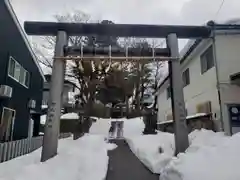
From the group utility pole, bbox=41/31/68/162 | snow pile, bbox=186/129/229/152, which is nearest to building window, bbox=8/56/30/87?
utility pole, bbox=41/31/68/162

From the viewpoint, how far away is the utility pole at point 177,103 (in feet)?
18.9

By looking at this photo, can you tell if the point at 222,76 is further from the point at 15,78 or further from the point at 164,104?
the point at 164,104

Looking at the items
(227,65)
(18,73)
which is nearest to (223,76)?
(227,65)

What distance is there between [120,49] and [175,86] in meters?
1.77

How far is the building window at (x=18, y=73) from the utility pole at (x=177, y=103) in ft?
25.6

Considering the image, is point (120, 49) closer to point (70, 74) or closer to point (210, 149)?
point (210, 149)

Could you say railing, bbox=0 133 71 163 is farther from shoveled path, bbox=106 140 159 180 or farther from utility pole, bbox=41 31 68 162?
shoveled path, bbox=106 140 159 180

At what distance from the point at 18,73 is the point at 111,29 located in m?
7.55

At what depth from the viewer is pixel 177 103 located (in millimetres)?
5961

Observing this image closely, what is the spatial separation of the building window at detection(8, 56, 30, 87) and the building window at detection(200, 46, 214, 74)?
353 inches

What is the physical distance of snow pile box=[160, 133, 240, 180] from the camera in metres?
3.19

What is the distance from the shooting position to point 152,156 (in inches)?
255

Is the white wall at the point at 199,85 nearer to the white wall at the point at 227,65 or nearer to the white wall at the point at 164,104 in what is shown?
the white wall at the point at 227,65

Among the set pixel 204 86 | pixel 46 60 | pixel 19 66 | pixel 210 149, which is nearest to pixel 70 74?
pixel 46 60
